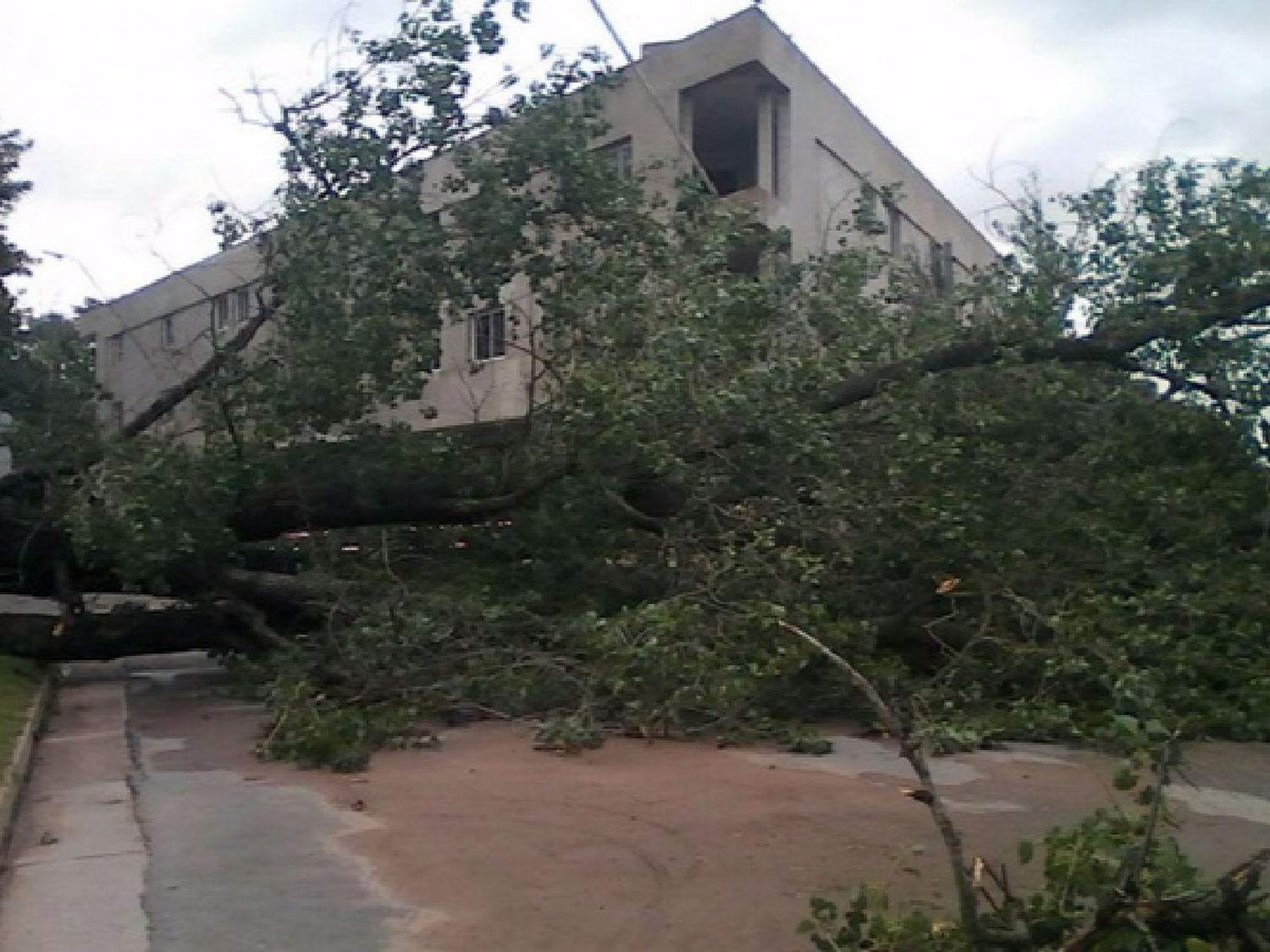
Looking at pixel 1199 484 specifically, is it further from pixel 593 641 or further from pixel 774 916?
pixel 774 916

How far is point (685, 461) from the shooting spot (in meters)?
11.2

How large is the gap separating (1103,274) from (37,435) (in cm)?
959

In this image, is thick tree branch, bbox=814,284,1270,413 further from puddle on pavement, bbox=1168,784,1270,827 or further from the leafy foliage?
the leafy foliage

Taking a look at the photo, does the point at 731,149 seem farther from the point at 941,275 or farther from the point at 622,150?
the point at 941,275

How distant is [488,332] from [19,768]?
8102 millimetres

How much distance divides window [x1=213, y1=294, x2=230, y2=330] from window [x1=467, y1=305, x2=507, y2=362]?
2322 mm

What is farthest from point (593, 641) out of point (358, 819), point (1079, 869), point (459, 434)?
point (1079, 869)

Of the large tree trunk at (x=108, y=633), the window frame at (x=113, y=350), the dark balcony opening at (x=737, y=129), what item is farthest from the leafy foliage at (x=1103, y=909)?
the window frame at (x=113, y=350)

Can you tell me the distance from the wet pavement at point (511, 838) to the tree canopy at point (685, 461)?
2.02 ft

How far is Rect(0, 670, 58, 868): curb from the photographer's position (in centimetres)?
701

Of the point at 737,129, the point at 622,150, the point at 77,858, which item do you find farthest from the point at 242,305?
the point at 737,129

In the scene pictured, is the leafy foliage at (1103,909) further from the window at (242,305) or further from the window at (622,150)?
the window at (622,150)

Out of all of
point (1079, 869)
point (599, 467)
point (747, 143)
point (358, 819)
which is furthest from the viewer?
point (747, 143)

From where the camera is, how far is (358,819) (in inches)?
293
